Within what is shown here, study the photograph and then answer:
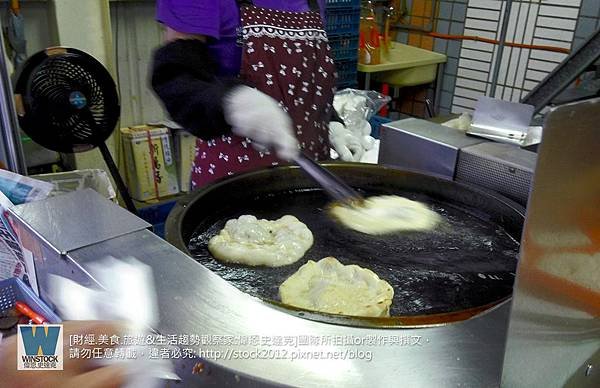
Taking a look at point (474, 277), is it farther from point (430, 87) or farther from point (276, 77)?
point (430, 87)

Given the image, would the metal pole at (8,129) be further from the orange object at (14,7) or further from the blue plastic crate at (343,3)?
the blue plastic crate at (343,3)

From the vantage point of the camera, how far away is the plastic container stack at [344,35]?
3107mm

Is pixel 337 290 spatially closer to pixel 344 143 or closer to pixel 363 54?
pixel 344 143

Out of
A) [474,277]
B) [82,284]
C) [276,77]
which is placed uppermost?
[276,77]

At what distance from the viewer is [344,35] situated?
125 inches

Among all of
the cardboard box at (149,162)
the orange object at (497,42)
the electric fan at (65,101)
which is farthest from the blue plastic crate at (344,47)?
the electric fan at (65,101)

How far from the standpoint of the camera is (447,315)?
0.78 m

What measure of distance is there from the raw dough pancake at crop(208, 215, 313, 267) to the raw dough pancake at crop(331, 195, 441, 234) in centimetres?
14

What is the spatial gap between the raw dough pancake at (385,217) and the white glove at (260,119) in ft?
0.83

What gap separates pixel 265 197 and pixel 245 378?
0.82 m

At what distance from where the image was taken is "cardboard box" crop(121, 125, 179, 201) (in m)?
3.02

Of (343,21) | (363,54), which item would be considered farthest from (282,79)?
(363,54)

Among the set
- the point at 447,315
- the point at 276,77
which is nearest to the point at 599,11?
the point at 276,77

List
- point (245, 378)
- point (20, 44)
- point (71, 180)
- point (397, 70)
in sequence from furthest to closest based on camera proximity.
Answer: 1. point (397, 70)
2. point (20, 44)
3. point (71, 180)
4. point (245, 378)
